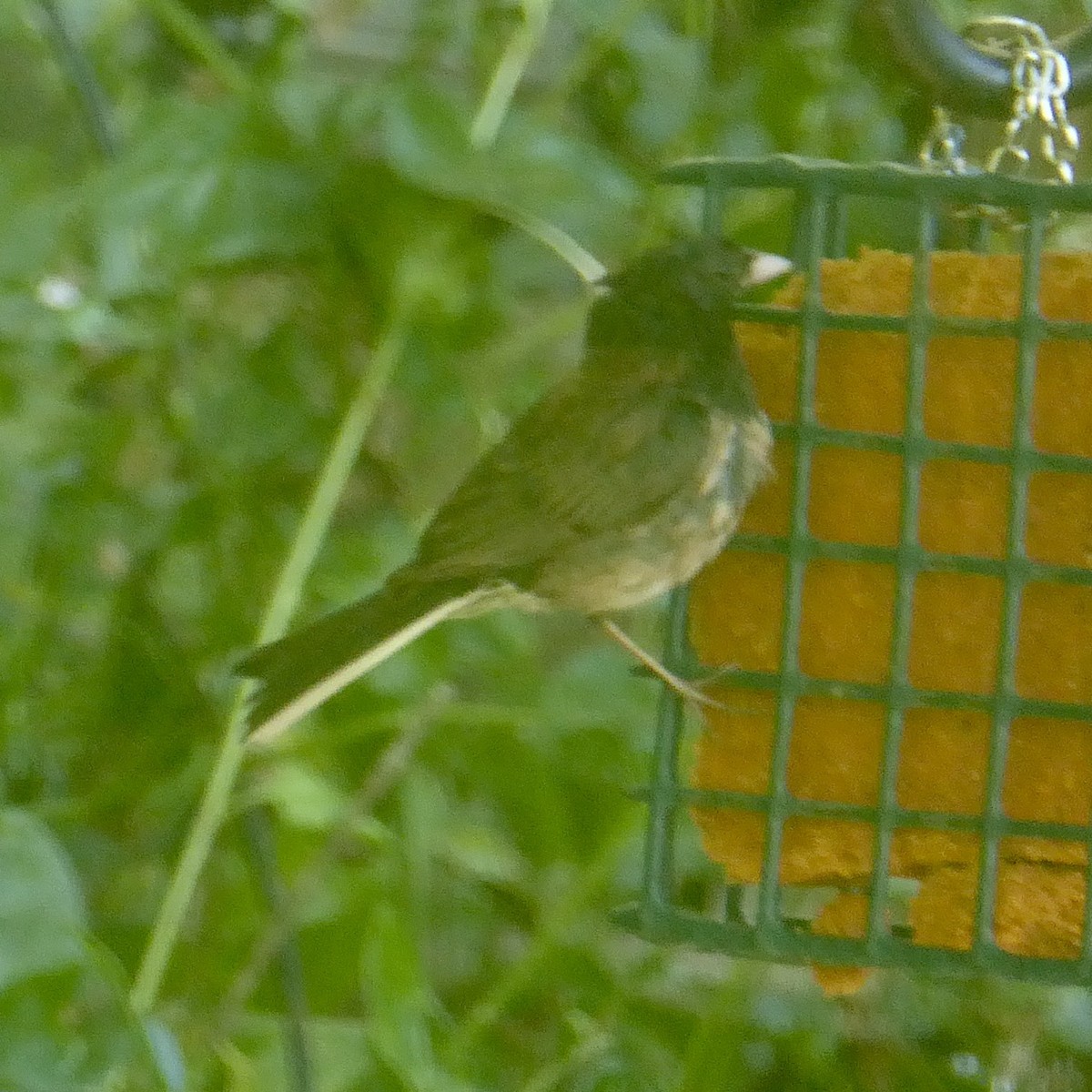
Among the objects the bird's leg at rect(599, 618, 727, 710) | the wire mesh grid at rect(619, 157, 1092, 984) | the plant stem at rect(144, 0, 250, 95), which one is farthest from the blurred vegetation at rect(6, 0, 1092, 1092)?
the wire mesh grid at rect(619, 157, 1092, 984)

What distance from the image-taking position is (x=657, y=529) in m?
1.25

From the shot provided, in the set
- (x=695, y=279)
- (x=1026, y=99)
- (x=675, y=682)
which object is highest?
(x=1026, y=99)

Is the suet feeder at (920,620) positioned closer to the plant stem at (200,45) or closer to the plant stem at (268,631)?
the plant stem at (268,631)

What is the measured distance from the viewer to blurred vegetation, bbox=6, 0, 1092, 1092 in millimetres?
1446

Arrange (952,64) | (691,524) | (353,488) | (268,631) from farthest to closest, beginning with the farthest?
1. (353,488)
2. (268,631)
3. (691,524)
4. (952,64)

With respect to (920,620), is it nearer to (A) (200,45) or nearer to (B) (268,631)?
(B) (268,631)

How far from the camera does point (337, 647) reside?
4.27 ft

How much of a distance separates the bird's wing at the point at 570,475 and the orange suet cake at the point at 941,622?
10 cm

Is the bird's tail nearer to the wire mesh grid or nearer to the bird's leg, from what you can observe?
→ the bird's leg

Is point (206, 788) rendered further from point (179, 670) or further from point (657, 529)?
point (657, 529)

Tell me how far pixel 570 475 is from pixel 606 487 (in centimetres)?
3

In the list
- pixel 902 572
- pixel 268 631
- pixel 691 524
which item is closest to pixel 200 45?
pixel 268 631

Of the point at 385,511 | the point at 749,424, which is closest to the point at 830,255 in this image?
the point at 749,424

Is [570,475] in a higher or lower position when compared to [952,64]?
lower
